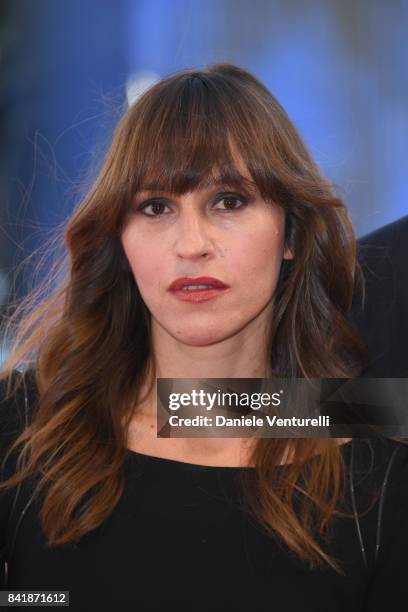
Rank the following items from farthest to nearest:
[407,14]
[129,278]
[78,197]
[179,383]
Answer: [407,14] → [78,197] → [129,278] → [179,383]

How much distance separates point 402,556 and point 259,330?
0.36m

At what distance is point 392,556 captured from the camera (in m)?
0.98

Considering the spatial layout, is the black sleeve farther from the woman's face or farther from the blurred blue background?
the blurred blue background

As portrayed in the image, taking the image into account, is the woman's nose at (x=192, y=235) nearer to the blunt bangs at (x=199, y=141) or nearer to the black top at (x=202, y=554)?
the blunt bangs at (x=199, y=141)

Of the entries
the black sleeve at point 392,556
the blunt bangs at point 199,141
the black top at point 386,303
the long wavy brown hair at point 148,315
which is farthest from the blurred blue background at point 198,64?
the black sleeve at point 392,556

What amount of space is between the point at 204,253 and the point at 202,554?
0.38 metres

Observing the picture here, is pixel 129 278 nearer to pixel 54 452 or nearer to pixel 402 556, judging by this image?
pixel 54 452

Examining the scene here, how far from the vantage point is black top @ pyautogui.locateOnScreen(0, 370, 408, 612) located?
96cm

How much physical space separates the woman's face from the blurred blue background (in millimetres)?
610

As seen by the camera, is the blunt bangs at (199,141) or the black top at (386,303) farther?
the black top at (386,303)

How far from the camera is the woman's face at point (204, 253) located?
1008mm

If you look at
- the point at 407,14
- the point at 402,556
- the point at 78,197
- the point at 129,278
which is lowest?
the point at 402,556

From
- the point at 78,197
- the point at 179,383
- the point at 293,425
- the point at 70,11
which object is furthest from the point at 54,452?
the point at 70,11

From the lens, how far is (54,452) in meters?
1.07
